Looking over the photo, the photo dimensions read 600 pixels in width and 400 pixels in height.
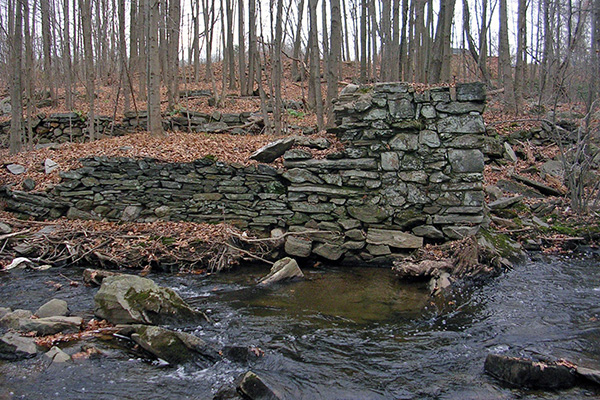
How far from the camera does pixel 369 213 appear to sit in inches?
312

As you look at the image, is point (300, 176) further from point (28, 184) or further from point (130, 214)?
point (28, 184)

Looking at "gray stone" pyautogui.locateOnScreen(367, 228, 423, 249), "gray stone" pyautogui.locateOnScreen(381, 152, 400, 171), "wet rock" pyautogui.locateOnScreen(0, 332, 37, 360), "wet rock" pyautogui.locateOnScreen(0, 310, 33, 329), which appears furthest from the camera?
"gray stone" pyautogui.locateOnScreen(381, 152, 400, 171)

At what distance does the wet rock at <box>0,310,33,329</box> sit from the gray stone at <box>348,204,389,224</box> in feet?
17.4

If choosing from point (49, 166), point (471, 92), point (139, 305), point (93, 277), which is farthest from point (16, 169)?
point (471, 92)

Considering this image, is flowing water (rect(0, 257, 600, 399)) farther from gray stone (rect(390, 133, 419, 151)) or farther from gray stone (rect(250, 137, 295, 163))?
gray stone (rect(250, 137, 295, 163))

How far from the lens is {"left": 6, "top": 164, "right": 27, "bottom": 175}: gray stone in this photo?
9523 mm

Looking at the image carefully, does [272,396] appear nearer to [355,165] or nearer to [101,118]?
[355,165]

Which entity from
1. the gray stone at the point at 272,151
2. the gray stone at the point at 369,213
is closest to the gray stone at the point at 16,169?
the gray stone at the point at 272,151

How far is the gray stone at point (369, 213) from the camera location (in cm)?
789

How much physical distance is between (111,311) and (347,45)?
85.2ft

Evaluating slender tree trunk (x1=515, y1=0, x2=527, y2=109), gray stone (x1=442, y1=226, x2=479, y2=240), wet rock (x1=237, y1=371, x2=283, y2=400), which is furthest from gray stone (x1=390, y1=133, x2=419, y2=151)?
slender tree trunk (x1=515, y1=0, x2=527, y2=109)

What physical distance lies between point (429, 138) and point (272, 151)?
307cm

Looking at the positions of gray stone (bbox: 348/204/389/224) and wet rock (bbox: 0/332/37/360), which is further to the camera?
Result: gray stone (bbox: 348/204/389/224)

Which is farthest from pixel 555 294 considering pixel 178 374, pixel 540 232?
pixel 178 374
